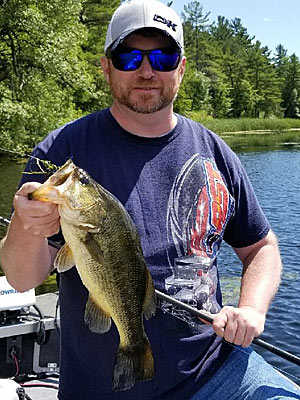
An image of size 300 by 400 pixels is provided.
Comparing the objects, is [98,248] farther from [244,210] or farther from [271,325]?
[271,325]

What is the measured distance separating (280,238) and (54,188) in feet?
37.2

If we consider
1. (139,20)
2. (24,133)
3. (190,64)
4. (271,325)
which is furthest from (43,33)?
(190,64)

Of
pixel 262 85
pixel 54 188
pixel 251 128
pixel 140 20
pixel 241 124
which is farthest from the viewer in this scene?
pixel 262 85

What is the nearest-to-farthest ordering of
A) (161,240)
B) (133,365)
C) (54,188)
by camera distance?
(54,188) → (133,365) → (161,240)

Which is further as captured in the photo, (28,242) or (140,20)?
(140,20)

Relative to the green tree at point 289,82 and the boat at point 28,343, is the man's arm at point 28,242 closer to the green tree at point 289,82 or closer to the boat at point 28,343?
the boat at point 28,343

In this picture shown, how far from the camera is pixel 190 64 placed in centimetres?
6122

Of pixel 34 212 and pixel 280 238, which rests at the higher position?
pixel 34 212

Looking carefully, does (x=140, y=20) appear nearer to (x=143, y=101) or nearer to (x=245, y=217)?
(x=143, y=101)

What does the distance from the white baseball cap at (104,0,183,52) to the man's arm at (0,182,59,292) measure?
0.98 meters

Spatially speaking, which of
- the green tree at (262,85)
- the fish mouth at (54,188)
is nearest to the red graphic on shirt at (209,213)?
the fish mouth at (54,188)

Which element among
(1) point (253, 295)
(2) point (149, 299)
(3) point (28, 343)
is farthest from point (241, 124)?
(2) point (149, 299)

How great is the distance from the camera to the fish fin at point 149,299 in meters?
2.27

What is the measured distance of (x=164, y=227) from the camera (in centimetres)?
253
